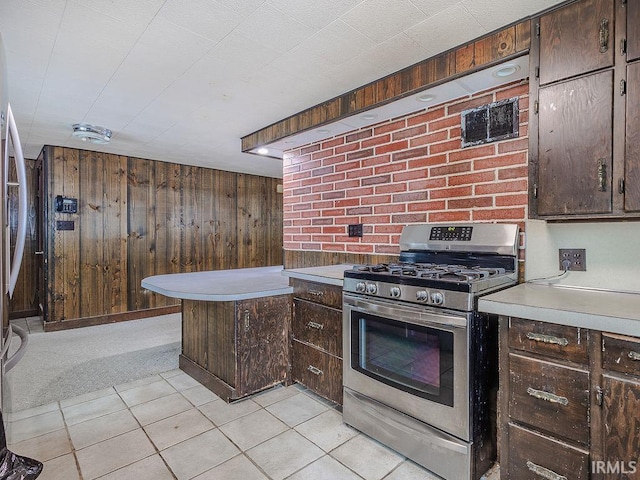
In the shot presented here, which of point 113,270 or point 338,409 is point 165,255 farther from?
point 338,409

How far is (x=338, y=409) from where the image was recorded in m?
2.28

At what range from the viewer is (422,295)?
1669 mm

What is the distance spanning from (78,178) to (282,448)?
429 cm

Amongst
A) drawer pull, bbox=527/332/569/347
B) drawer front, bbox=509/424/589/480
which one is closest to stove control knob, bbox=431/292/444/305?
drawer pull, bbox=527/332/569/347

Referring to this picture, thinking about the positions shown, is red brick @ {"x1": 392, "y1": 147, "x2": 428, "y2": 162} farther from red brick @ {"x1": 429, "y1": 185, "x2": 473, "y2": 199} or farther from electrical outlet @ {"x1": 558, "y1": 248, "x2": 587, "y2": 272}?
electrical outlet @ {"x1": 558, "y1": 248, "x2": 587, "y2": 272}

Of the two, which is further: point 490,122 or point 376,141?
point 376,141

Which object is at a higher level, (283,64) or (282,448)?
(283,64)

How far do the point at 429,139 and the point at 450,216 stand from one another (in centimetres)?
57

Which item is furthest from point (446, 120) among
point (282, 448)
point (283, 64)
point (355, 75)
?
point (282, 448)

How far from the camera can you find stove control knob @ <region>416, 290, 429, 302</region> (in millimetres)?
1656

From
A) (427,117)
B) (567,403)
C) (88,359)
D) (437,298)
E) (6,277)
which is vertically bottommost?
(88,359)

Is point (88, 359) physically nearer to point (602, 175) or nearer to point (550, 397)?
point (550, 397)

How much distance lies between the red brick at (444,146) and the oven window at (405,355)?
47.7 inches

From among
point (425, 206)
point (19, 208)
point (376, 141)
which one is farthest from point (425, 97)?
point (19, 208)
